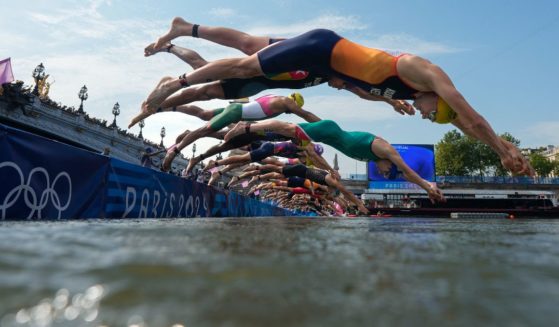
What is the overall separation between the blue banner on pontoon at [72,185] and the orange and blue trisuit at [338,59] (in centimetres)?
234

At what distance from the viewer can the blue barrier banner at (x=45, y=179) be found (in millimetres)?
3186

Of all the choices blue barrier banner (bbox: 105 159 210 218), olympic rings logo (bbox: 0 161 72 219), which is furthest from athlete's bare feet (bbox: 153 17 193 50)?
olympic rings logo (bbox: 0 161 72 219)

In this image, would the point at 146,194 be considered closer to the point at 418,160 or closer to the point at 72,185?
the point at 72,185

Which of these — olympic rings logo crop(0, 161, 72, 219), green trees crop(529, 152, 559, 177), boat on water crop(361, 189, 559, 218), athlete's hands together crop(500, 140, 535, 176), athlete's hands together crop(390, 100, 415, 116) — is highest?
green trees crop(529, 152, 559, 177)

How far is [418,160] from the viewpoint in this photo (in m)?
30.9

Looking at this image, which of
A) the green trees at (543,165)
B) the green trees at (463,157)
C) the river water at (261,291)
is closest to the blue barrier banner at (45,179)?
the river water at (261,291)

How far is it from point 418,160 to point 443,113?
29012mm

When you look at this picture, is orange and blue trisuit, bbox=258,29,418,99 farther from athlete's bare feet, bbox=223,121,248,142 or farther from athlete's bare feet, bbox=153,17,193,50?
athlete's bare feet, bbox=223,121,248,142

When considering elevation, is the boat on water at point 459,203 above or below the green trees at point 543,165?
below

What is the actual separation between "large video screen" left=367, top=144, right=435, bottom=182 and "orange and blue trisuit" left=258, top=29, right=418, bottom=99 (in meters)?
27.0

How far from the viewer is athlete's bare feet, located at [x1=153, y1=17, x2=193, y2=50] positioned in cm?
491

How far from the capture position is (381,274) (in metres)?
0.65

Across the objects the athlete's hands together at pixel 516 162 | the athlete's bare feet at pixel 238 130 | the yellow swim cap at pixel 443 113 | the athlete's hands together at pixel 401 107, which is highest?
the athlete's bare feet at pixel 238 130

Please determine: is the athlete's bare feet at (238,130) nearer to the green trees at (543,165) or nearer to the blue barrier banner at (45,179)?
the blue barrier banner at (45,179)
